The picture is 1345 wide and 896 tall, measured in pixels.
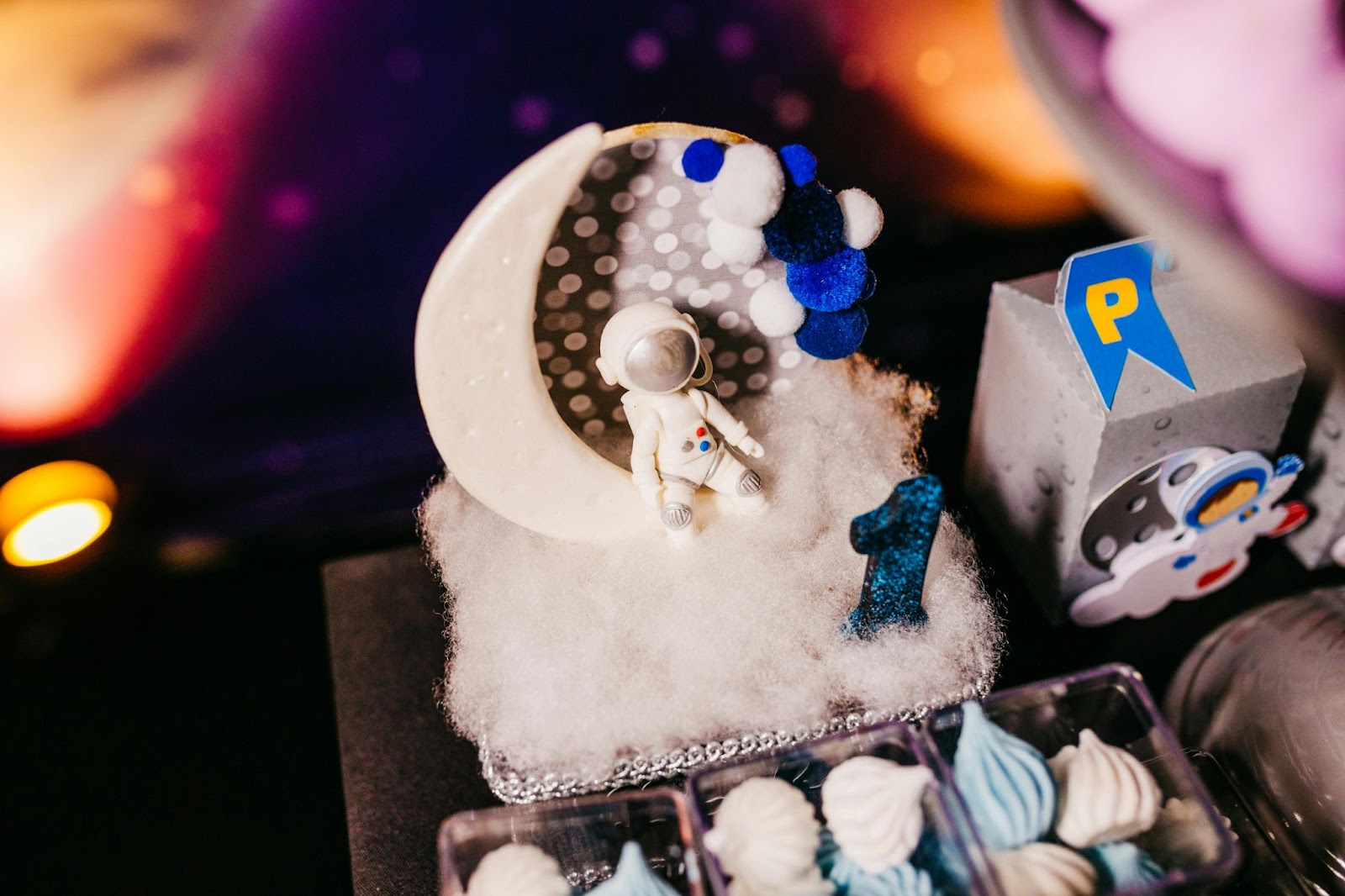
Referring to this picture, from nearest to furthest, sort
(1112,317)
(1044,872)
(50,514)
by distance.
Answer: (1044,872) < (1112,317) < (50,514)

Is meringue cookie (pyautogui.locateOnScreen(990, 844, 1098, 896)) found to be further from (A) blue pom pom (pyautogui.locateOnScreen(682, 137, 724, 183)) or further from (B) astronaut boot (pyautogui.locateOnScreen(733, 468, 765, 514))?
(A) blue pom pom (pyautogui.locateOnScreen(682, 137, 724, 183))

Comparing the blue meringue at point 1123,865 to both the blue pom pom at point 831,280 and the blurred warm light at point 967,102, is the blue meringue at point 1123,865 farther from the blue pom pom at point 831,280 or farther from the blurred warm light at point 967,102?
the blurred warm light at point 967,102

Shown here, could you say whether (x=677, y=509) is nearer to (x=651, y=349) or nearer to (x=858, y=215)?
(x=651, y=349)

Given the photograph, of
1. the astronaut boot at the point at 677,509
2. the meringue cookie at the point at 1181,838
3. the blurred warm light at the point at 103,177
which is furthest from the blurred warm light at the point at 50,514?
the meringue cookie at the point at 1181,838

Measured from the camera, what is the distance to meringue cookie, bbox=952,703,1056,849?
2.40 ft

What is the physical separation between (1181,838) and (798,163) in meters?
0.60

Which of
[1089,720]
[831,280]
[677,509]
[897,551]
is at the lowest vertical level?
[1089,720]

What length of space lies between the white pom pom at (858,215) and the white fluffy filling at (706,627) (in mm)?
238

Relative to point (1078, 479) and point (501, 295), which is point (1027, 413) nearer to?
point (1078, 479)

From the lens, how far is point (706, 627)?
34.2 inches

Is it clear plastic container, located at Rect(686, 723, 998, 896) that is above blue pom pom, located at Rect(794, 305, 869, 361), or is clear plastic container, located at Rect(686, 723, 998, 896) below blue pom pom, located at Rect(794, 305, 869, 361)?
below

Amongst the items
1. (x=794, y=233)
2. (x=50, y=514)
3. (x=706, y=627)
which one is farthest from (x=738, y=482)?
(x=50, y=514)

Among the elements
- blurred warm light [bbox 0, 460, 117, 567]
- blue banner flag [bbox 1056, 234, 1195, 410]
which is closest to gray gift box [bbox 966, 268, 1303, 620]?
blue banner flag [bbox 1056, 234, 1195, 410]

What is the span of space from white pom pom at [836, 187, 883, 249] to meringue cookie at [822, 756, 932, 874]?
428mm
